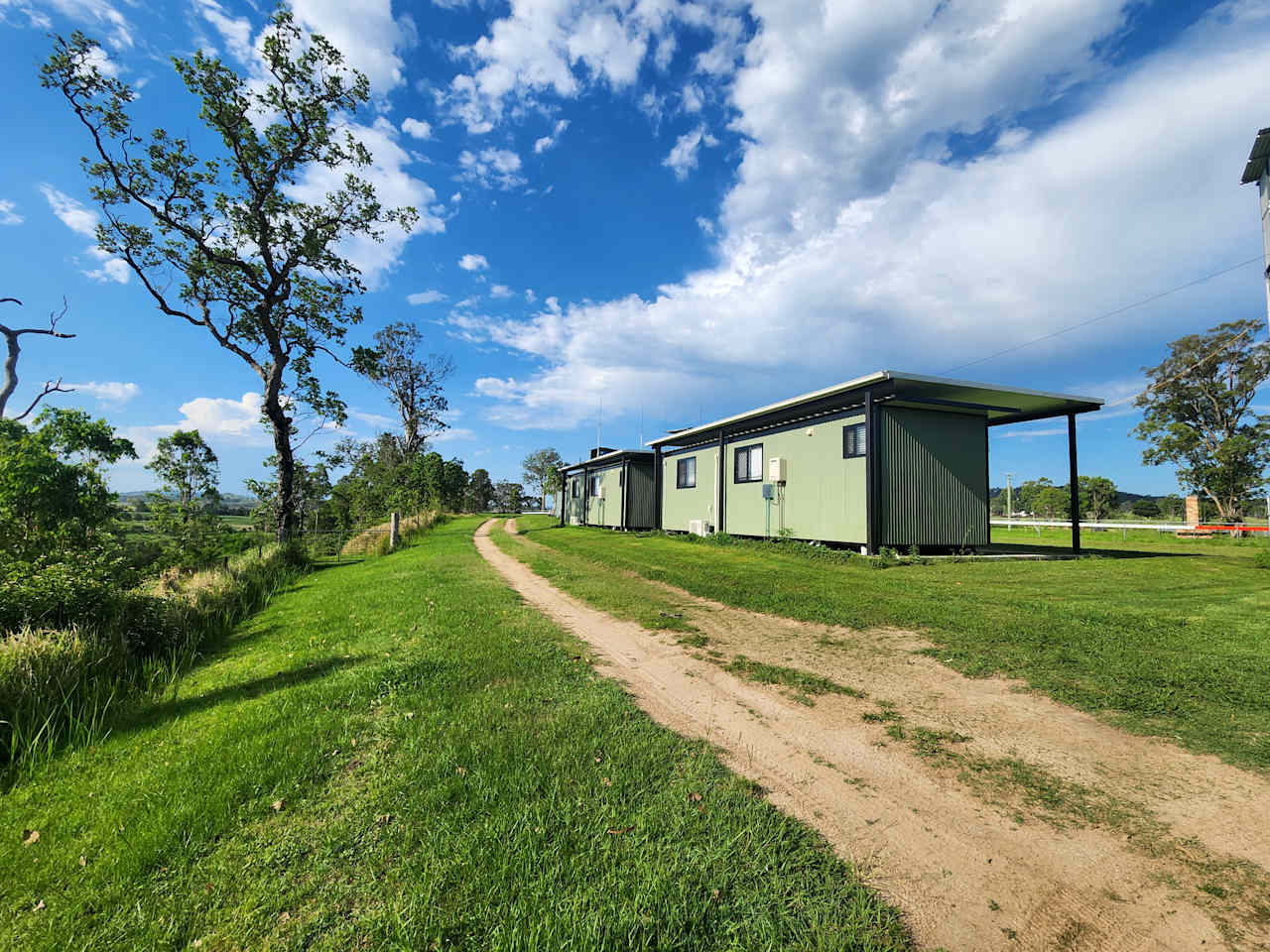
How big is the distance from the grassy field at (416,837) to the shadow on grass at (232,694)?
0.31ft

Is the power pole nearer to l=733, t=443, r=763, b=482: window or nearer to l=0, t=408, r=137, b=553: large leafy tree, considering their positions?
l=733, t=443, r=763, b=482: window

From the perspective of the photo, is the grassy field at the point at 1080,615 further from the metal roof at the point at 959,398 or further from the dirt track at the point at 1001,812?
the metal roof at the point at 959,398

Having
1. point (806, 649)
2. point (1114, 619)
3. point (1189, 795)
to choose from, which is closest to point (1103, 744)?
point (1189, 795)

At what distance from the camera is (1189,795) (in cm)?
250

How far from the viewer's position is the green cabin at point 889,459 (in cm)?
1228

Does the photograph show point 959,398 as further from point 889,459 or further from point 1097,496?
point 1097,496

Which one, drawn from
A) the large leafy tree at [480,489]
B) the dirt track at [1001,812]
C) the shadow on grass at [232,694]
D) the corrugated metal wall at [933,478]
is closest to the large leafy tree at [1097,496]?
the corrugated metal wall at [933,478]

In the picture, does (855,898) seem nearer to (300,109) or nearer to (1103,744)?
(1103,744)

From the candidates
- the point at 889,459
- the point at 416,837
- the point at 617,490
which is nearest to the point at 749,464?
the point at 889,459

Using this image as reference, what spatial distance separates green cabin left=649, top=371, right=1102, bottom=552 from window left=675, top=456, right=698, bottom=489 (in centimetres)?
403

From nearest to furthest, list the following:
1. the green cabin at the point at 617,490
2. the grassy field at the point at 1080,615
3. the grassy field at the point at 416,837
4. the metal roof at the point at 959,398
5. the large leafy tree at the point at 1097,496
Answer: the grassy field at the point at 416,837
the grassy field at the point at 1080,615
the metal roof at the point at 959,398
the green cabin at the point at 617,490
the large leafy tree at the point at 1097,496

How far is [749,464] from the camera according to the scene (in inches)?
661

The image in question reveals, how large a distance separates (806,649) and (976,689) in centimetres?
150

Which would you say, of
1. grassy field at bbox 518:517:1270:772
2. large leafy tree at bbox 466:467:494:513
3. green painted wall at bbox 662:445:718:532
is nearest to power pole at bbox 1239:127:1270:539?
grassy field at bbox 518:517:1270:772
